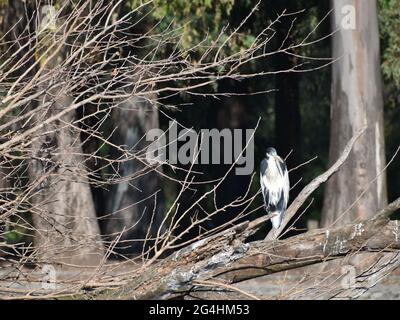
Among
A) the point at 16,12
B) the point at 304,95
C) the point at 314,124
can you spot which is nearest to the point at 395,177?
the point at 304,95

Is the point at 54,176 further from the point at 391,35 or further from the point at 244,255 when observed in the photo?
the point at 391,35

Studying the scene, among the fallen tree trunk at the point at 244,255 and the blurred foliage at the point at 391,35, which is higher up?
the blurred foliage at the point at 391,35

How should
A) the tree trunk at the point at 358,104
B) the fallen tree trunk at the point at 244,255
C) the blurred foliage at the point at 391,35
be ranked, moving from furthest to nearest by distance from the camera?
the blurred foliage at the point at 391,35, the tree trunk at the point at 358,104, the fallen tree trunk at the point at 244,255

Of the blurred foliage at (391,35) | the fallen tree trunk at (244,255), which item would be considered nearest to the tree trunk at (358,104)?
the blurred foliage at (391,35)

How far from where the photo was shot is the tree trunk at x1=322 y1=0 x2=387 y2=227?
17.6m

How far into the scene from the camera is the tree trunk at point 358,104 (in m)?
17.6

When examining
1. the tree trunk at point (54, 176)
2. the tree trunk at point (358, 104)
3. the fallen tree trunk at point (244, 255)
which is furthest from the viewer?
the tree trunk at point (358, 104)

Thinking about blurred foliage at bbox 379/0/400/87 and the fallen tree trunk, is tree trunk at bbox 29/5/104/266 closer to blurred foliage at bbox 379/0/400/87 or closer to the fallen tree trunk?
the fallen tree trunk

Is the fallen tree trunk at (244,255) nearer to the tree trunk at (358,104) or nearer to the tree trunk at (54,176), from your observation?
the tree trunk at (54,176)

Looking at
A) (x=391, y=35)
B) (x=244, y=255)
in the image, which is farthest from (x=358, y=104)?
(x=244, y=255)

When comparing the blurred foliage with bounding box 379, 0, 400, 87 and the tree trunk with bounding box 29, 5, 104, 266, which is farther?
the blurred foliage with bounding box 379, 0, 400, 87

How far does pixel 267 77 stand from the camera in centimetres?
2402

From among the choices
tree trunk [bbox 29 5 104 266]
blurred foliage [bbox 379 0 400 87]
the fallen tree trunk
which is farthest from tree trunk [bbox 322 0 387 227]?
the fallen tree trunk
